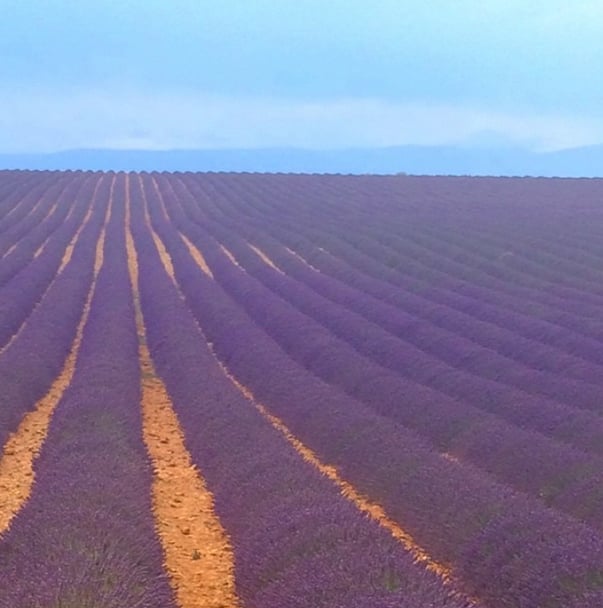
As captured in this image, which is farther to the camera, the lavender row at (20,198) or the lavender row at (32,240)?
the lavender row at (20,198)

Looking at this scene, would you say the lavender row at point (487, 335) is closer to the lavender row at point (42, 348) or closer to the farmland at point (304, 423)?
the farmland at point (304, 423)

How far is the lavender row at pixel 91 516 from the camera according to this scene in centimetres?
600

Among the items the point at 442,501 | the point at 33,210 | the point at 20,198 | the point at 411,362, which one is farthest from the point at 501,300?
the point at 20,198

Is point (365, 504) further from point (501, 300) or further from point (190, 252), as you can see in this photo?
point (190, 252)

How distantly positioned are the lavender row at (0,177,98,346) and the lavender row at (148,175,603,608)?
4.26 metres

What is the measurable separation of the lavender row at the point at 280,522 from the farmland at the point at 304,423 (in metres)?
0.03

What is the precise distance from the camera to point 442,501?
8805 millimetres

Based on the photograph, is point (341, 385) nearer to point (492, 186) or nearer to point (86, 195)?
point (86, 195)

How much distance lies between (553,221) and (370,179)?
2285cm

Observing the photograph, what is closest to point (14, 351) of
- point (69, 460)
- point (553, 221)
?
point (69, 460)

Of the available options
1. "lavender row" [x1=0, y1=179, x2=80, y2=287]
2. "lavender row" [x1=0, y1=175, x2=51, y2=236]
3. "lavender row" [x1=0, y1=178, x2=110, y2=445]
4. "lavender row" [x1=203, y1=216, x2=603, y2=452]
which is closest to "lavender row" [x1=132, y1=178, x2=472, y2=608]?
"lavender row" [x1=0, y1=178, x2=110, y2=445]

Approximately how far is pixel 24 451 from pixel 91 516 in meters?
4.40

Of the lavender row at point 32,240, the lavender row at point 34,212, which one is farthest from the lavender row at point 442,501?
the lavender row at point 34,212

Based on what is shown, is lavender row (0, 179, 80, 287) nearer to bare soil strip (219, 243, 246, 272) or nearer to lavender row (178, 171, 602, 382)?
bare soil strip (219, 243, 246, 272)
